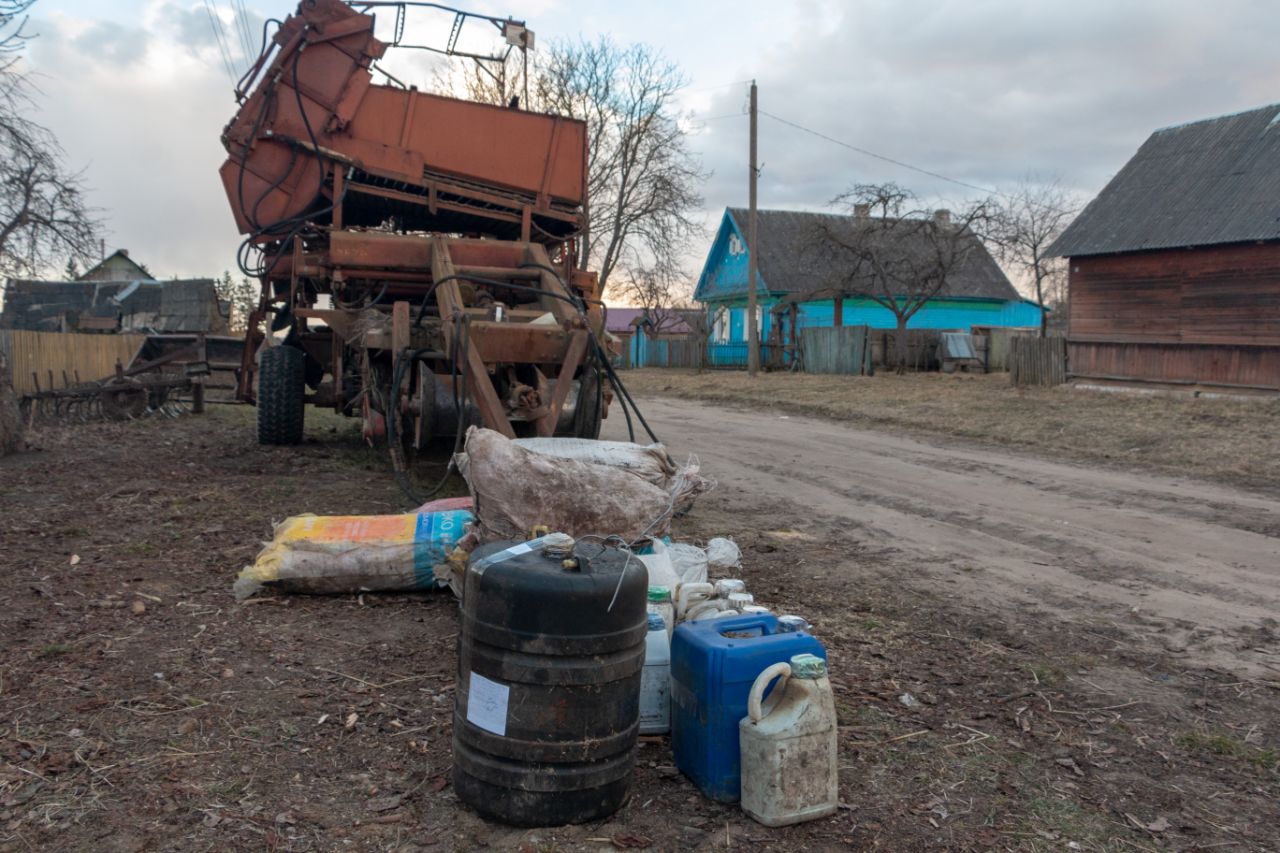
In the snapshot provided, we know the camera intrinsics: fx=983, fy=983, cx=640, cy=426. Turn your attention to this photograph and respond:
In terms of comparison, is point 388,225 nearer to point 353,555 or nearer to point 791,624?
point 353,555

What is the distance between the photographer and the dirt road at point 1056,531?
5180 mm

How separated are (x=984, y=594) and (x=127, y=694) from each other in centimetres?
427

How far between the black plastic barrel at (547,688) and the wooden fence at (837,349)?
25.5 meters

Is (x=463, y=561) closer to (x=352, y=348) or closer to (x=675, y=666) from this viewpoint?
(x=675, y=666)

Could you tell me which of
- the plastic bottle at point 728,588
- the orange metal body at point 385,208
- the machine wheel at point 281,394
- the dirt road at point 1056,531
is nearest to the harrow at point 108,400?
the machine wheel at point 281,394

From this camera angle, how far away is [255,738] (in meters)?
3.44

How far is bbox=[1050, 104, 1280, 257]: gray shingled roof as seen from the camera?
18.3 meters

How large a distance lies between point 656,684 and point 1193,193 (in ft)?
68.0

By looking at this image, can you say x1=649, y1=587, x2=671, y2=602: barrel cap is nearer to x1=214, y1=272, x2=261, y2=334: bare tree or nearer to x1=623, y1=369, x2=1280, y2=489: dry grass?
x1=623, y1=369, x2=1280, y2=489: dry grass

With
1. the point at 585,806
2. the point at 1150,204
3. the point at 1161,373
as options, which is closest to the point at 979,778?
the point at 585,806

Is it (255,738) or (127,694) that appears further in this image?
(127,694)

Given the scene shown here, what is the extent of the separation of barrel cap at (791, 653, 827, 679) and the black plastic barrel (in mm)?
497

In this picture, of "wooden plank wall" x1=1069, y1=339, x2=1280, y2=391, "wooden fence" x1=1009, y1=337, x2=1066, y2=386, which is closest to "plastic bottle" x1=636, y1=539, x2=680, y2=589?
"wooden plank wall" x1=1069, y1=339, x2=1280, y2=391

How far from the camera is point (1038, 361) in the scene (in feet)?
71.0
